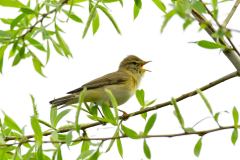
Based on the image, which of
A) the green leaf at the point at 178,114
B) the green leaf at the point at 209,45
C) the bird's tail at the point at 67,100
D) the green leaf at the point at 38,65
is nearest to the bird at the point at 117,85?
the bird's tail at the point at 67,100

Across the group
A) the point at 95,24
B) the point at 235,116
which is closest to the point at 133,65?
the point at 95,24

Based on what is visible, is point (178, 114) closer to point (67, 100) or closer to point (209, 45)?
point (209, 45)

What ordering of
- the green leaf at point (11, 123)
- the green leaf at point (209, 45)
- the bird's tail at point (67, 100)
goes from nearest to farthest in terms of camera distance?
the green leaf at point (209, 45) < the green leaf at point (11, 123) < the bird's tail at point (67, 100)

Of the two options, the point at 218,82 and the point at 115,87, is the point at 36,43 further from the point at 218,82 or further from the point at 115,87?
the point at 115,87

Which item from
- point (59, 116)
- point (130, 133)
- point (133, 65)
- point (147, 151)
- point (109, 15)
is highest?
point (109, 15)

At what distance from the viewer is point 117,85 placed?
6.09 meters

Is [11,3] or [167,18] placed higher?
[11,3]

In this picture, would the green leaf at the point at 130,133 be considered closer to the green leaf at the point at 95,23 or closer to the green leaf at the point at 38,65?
the green leaf at the point at 38,65

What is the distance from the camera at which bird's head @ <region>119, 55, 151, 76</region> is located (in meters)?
6.89

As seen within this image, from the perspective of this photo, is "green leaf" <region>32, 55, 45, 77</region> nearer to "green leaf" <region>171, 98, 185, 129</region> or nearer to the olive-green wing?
"green leaf" <region>171, 98, 185, 129</region>

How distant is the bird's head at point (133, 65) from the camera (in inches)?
271

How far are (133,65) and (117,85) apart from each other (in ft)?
3.30

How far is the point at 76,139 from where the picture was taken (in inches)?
116

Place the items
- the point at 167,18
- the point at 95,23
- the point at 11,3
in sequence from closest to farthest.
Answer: the point at 167,18 → the point at 11,3 → the point at 95,23
